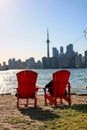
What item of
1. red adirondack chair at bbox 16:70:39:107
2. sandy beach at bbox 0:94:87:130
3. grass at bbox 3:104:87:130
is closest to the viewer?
grass at bbox 3:104:87:130

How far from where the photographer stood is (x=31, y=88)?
11.6m

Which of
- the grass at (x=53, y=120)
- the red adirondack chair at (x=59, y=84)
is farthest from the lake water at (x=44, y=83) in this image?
the grass at (x=53, y=120)

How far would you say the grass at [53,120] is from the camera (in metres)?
7.81

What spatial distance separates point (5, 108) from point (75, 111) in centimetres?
227

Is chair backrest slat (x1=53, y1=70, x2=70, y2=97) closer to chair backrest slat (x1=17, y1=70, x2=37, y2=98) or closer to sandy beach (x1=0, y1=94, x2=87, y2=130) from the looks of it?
chair backrest slat (x1=17, y1=70, x2=37, y2=98)

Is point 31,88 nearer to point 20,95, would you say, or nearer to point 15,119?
point 20,95

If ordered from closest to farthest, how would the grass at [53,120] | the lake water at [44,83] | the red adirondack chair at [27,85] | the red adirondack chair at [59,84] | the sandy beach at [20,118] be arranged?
1. the grass at [53,120]
2. the sandy beach at [20,118]
3. the red adirondack chair at [27,85]
4. the red adirondack chair at [59,84]
5. the lake water at [44,83]

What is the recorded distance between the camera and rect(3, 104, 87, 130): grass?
7.81m

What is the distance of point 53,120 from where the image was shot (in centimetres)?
862

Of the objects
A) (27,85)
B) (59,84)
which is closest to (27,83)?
(27,85)

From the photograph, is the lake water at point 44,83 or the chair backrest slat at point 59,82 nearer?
the chair backrest slat at point 59,82

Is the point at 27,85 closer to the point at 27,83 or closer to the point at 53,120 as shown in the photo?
the point at 27,83

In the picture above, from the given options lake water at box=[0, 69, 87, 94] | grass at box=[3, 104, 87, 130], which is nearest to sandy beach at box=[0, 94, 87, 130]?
grass at box=[3, 104, 87, 130]

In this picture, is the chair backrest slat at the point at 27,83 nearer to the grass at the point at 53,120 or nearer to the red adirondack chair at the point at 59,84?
the red adirondack chair at the point at 59,84
